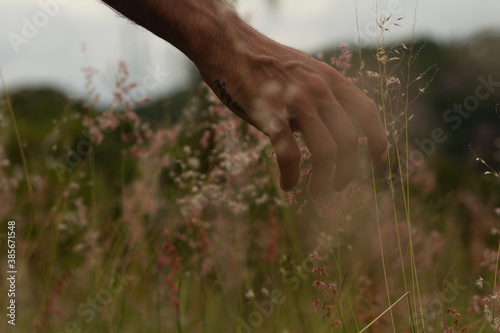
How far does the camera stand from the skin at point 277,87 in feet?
4.49

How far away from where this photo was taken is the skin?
4.49ft

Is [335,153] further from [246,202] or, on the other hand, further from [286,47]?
[246,202]

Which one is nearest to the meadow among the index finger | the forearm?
the index finger

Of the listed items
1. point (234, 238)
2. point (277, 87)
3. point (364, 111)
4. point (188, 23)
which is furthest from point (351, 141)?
point (234, 238)

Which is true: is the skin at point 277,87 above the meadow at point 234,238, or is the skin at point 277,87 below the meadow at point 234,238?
above

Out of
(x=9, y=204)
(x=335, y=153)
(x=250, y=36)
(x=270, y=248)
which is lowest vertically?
(x=9, y=204)

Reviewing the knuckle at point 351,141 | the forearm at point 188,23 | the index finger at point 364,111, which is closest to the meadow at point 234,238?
the index finger at point 364,111

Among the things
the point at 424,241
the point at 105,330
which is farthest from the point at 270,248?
the point at 424,241

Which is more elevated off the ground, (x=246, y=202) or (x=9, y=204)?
(x=246, y=202)

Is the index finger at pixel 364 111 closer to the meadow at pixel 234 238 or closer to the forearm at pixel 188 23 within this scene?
the meadow at pixel 234 238

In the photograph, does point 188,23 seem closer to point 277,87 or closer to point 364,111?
point 277,87

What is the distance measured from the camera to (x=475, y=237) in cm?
381

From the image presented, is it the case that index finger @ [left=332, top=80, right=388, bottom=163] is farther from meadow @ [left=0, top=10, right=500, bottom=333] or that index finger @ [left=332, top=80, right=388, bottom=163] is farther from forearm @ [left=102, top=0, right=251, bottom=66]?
forearm @ [left=102, top=0, right=251, bottom=66]

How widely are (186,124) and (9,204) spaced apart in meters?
1.25
